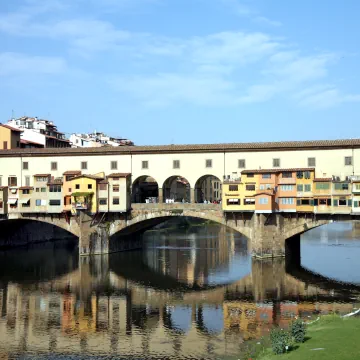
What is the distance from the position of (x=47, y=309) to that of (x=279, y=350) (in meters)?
17.8

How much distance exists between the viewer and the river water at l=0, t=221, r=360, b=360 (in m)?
26.7

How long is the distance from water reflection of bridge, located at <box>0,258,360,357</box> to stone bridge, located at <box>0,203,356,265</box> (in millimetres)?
6637

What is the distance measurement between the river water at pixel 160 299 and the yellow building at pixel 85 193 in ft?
17.0

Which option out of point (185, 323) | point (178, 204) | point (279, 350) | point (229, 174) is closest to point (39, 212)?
point (178, 204)

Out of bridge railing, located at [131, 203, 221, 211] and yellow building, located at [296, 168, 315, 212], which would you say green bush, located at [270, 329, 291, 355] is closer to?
yellow building, located at [296, 168, 315, 212]

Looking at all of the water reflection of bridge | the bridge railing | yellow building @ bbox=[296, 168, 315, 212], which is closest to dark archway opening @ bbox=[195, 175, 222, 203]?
the bridge railing

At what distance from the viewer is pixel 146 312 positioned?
33.5 metres

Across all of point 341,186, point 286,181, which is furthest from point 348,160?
point 286,181

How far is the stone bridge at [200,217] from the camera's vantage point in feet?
173

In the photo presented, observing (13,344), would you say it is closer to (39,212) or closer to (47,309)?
(47,309)

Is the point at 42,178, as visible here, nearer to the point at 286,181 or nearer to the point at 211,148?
the point at 211,148

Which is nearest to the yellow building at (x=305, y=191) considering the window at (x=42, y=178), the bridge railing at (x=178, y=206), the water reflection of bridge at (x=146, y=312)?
the bridge railing at (x=178, y=206)

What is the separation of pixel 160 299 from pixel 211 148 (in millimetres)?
21753

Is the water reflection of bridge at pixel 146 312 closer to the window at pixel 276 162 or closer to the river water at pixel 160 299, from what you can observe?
the river water at pixel 160 299
